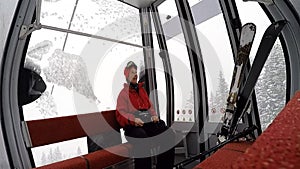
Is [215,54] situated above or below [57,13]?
below

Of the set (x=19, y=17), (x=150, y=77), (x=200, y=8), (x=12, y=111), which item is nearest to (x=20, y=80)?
(x=12, y=111)

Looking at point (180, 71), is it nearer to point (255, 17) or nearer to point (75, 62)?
point (255, 17)

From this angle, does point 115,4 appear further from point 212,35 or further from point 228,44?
point 228,44

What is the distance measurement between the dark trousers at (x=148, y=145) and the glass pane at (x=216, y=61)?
107 centimetres

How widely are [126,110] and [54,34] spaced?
127 cm

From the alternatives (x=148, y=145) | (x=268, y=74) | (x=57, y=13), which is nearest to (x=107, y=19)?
(x=57, y=13)

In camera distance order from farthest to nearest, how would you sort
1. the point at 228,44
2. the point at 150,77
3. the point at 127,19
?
the point at 150,77
the point at 127,19
the point at 228,44

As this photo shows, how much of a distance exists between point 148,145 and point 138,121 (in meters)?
0.30

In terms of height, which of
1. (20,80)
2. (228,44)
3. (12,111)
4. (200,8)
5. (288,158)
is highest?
(200,8)

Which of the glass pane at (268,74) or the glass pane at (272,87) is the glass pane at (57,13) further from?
the glass pane at (272,87)

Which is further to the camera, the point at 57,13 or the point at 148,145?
the point at 57,13

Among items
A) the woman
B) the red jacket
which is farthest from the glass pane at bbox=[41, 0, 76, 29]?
the red jacket

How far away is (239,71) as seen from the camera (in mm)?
2836

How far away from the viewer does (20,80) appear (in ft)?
8.57
